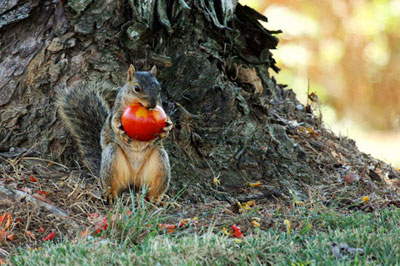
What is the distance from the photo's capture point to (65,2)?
364 centimetres

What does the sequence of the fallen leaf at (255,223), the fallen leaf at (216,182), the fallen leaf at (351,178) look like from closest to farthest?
the fallen leaf at (255,223), the fallen leaf at (216,182), the fallen leaf at (351,178)

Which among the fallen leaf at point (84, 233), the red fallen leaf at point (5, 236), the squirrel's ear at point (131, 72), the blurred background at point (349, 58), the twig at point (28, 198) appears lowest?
the red fallen leaf at point (5, 236)

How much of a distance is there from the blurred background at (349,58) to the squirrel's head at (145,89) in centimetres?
339

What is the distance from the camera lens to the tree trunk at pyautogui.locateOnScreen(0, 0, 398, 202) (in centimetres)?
373

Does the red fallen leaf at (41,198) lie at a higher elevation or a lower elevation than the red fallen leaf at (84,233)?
lower

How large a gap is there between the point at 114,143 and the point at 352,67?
3.93 meters

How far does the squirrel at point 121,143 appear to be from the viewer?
3.35 metres

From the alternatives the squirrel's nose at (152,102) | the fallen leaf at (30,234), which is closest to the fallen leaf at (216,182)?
the squirrel's nose at (152,102)

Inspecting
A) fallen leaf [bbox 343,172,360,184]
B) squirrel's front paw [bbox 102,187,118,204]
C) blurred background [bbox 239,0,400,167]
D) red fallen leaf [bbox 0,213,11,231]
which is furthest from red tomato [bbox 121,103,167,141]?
blurred background [bbox 239,0,400,167]

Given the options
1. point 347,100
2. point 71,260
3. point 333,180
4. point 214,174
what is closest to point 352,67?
point 347,100

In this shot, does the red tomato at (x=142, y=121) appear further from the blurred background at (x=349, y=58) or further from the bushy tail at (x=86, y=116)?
the blurred background at (x=349, y=58)

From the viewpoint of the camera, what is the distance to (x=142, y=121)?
319cm

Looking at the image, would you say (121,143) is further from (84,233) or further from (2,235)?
(2,235)

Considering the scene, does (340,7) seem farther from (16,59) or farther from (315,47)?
(16,59)
